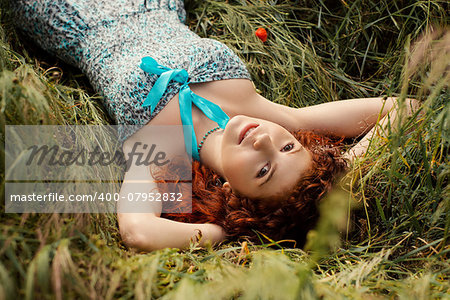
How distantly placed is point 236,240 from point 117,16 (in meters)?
1.41

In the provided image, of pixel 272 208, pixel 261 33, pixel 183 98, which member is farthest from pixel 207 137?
pixel 261 33

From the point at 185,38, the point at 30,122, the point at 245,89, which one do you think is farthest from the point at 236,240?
the point at 185,38

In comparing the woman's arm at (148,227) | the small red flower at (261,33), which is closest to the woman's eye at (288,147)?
the woman's arm at (148,227)

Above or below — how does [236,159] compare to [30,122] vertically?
below

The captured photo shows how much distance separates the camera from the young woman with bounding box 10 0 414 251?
64.1 inches

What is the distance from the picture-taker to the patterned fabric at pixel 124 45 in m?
1.88

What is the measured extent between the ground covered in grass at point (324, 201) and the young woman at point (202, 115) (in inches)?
4.4

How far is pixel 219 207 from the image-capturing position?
5.78 feet

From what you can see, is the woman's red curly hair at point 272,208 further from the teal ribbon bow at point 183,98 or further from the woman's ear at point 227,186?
the teal ribbon bow at point 183,98

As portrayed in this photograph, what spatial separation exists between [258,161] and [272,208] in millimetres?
243

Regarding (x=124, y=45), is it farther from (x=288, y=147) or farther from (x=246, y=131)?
(x=288, y=147)

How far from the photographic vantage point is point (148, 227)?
5.25 ft

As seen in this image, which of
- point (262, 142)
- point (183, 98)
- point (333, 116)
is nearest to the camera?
point (262, 142)

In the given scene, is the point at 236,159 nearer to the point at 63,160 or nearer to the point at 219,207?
the point at 219,207
